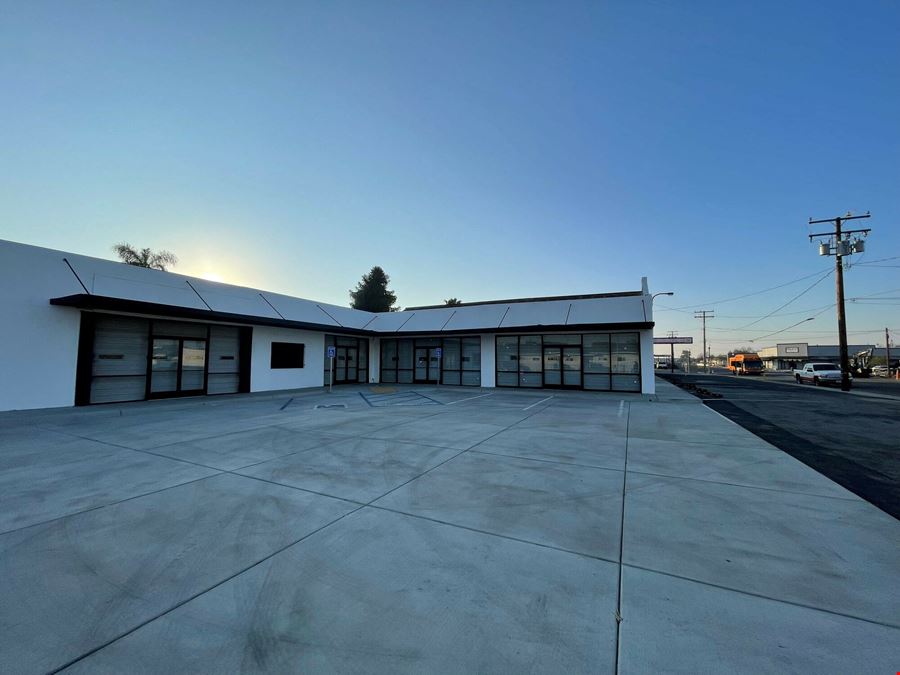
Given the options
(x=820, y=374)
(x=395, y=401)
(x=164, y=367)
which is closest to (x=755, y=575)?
(x=395, y=401)

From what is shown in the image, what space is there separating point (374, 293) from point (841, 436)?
156ft

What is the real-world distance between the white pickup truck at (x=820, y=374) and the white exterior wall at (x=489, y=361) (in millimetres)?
24421

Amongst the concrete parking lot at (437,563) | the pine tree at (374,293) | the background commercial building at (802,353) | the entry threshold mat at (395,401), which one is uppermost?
the pine tree at (374,293)

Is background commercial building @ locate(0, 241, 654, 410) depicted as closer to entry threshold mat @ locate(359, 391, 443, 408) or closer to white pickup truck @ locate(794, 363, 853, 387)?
entry threshold mat @ locate(359, 391, 443, 408)

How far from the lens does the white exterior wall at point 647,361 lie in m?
18.7

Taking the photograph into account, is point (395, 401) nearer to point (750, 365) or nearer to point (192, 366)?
point (192, 366)

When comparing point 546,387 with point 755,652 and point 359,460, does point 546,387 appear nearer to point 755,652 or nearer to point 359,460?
point 359,460

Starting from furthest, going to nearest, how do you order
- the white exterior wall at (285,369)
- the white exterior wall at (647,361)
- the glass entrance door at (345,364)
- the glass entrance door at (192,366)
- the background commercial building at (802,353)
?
the background commercial building at (802,353) < the glass entrance door at (345,364) < the white exterior wall at (647,361) < the white exterior wall at (285,369) < the glass entrance door at (192,366)

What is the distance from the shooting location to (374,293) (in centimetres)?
5144

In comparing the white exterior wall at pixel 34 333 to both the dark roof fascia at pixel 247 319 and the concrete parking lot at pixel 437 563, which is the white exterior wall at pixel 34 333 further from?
the concrete parking lot at pixel 437 563

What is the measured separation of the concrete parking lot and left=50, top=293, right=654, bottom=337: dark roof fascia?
700 cm

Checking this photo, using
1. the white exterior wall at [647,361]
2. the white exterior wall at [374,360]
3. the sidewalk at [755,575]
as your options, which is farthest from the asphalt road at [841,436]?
the white exterior wall at [374,360]

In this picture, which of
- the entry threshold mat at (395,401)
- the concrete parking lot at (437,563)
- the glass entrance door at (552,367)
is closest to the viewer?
the concrete parking lot at (437,563)

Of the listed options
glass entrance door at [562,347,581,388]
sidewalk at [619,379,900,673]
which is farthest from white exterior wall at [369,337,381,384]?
sidewalk at [619,379,900,673]
